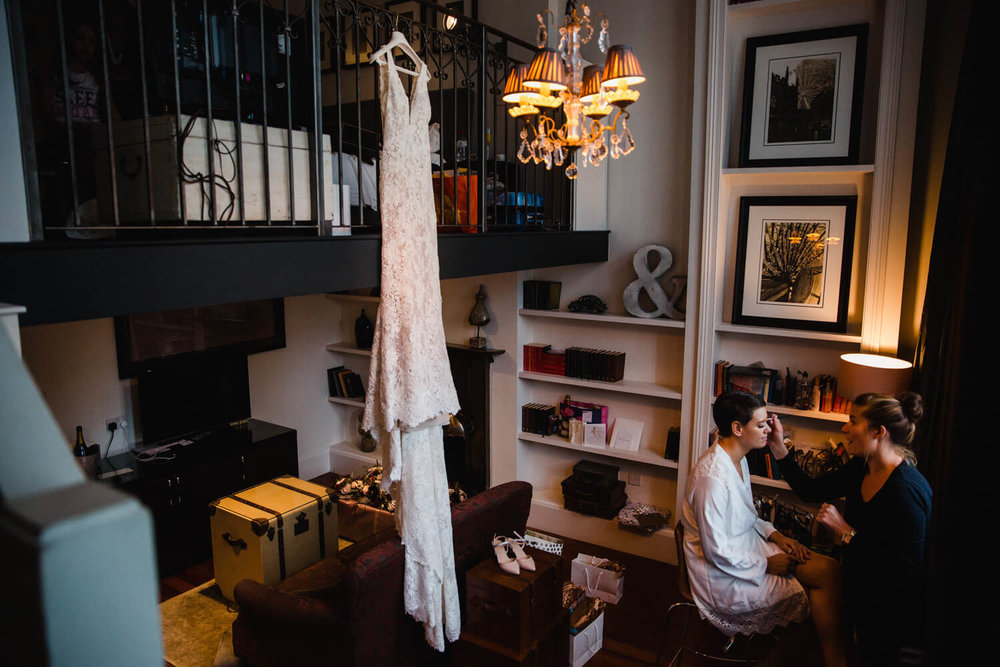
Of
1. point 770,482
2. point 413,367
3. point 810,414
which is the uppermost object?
point 413,367

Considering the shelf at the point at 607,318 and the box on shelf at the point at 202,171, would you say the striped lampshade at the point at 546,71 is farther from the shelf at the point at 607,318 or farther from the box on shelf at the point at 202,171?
the shelf at the point at 607,318

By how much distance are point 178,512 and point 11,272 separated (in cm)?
327

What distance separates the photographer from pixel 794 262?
12.7 feet

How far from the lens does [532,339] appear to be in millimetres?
5059

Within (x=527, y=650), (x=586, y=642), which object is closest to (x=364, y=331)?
(x=586, y=642)

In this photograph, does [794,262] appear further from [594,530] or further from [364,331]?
[364,331]

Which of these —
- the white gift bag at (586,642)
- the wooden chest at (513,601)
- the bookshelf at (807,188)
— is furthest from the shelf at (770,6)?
the white gift bag at (586,642)

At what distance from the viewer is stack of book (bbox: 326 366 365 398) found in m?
6.04

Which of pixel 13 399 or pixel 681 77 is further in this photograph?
pixel 681 77

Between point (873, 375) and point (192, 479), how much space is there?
169 inches

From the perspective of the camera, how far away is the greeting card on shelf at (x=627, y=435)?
458cm

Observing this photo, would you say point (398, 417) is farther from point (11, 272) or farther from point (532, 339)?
point (532, 339)

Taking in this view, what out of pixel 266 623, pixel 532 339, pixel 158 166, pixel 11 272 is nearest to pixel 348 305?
pixel 532 339

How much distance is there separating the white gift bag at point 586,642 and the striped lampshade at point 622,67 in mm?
2668
